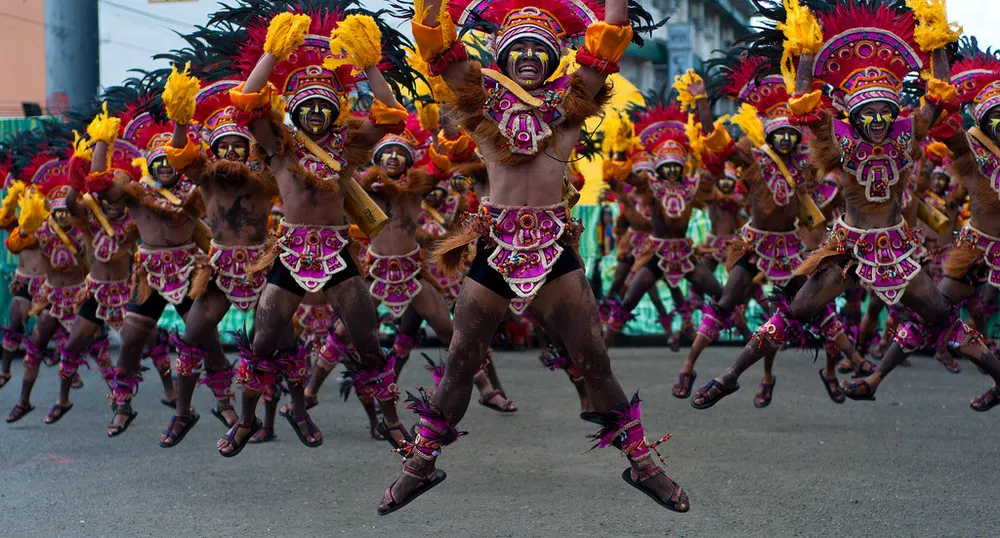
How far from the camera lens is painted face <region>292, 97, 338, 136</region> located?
20.4ft

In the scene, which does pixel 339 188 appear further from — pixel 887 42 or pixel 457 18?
pixel 887 42

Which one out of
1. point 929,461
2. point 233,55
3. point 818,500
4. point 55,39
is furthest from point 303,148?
point 55,39

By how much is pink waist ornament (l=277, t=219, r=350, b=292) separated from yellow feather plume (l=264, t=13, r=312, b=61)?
40.5 inches

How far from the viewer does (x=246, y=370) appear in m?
6.28

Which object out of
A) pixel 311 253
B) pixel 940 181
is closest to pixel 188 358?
pixel 311 253

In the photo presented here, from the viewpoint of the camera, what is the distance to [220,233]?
7031 millimetres

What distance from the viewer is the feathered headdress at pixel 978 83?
7164 mm

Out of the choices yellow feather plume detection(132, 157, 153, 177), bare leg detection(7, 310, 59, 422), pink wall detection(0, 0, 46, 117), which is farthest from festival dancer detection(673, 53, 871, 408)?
pink wall detection(0, 0, 46, 117)

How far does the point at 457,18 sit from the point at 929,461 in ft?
13.1

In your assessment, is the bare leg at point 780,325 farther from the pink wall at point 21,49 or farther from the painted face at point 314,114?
the pink wall at point 21,49

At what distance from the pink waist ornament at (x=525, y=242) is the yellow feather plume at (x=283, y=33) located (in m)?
1.79

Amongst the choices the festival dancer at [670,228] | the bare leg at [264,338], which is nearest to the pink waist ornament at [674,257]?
the festival dancer at [670,228]

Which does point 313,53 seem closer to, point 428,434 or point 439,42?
point 439,42

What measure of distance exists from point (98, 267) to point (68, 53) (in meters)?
10.3
